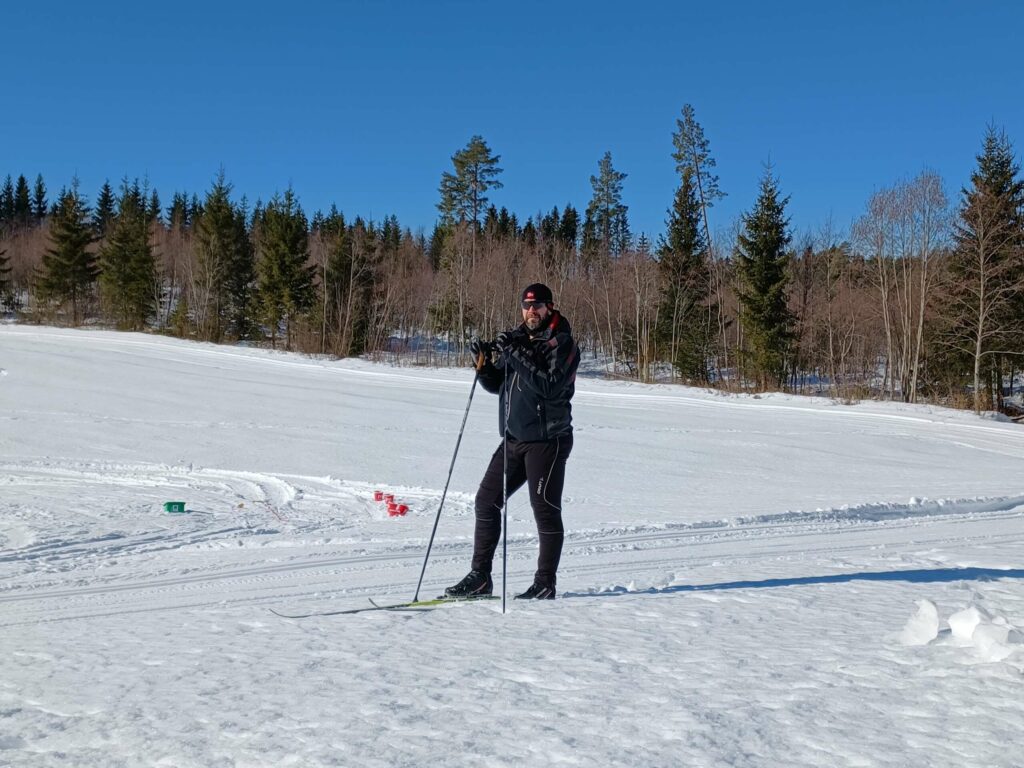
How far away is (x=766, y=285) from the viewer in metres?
36.3

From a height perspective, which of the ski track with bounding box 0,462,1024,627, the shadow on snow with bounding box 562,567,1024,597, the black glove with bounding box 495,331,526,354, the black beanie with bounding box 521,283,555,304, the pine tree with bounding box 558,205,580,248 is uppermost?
the pine tree with bounding box 558,205,580,248

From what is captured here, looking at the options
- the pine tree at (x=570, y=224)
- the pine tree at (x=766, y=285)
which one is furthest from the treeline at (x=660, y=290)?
the pine tree at (x=570, y=224)

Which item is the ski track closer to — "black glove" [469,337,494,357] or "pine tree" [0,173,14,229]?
"black glove" [469,337,494,357]

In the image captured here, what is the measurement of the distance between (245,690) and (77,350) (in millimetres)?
35564

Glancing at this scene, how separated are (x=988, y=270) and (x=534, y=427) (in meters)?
31.3

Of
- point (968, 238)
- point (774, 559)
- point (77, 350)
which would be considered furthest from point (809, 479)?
point (77, 350)

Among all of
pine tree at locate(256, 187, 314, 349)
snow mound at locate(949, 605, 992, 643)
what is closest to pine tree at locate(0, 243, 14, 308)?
pine tree at locate(256, 187, 314, 349)

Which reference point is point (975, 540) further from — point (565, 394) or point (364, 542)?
point (364, 542)

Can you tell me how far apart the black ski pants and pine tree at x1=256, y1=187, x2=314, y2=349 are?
4442 centimetres

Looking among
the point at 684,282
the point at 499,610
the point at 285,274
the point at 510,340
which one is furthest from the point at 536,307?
the point at 285,274

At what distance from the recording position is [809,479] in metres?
13.3

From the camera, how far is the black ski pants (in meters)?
5.08

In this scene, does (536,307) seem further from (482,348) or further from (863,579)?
(863,579)

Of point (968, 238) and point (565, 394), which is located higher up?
point (968, 238)
